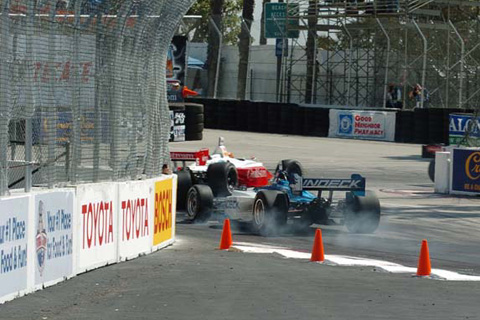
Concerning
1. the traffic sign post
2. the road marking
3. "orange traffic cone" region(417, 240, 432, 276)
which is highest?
the traffic sign post

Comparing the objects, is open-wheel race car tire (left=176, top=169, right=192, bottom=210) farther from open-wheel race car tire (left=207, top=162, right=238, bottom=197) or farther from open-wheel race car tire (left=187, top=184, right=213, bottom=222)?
open-wheel race car tire (left=187, top=184, right=213, bottom=222)

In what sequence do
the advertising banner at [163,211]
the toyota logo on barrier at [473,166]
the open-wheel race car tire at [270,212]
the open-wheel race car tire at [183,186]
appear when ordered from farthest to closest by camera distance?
the toyota logo on barrier at [473,166], the open-wheel race car tire at [183,186], the open-wheel race car tire at [270,212], the advertising banner at [163,211]

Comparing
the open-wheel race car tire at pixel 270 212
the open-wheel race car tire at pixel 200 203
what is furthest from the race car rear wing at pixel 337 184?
the open-wheel race car tire at pixel 200 203

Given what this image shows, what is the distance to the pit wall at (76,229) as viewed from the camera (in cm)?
1084

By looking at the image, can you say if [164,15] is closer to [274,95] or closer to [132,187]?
[132,187]

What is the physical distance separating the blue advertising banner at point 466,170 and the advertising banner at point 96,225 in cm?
1274

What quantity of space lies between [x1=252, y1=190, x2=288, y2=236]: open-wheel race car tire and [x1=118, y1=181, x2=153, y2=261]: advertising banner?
292 cm

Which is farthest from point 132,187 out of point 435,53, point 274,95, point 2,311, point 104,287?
point 274,95

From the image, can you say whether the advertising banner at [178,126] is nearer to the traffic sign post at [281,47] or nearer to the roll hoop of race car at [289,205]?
the traffic sign post at [281,47]

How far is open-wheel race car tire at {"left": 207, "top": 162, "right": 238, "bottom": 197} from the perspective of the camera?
19438 mm

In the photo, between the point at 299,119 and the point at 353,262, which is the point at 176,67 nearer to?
the point at 299,119

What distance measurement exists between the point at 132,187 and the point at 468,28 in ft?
117

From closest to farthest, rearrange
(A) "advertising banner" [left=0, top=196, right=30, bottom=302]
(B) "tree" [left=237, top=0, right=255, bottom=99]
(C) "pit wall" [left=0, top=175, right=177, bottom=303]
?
(A) "advertising banner" [left=0, top=196, right=30, bottom=302] → (C) "pit wall" [left=0, top=175, right=177, bottom=303] → (B) "tree" [left=237, top=0, right=255, bottom=99]

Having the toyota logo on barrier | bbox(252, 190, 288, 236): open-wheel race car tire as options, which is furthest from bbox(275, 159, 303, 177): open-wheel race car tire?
the toyota logo on barrier
